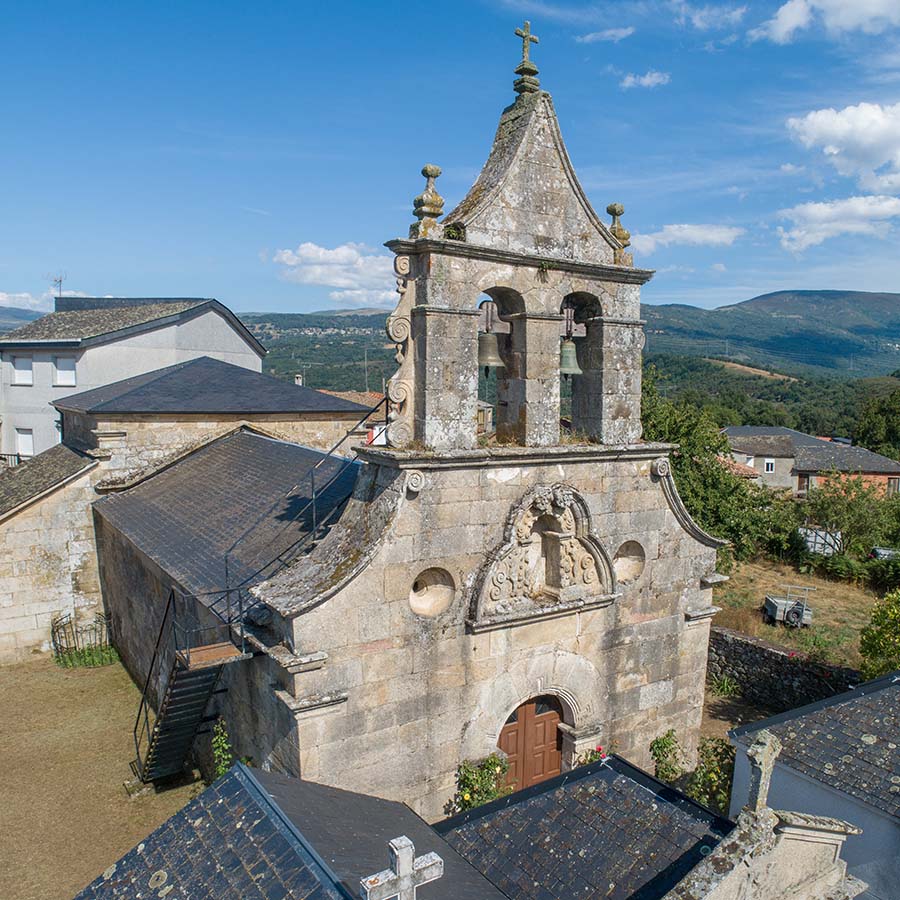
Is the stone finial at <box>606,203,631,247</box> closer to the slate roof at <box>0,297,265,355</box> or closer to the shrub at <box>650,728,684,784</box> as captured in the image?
the shrub at <box>650,728,684,784</box>

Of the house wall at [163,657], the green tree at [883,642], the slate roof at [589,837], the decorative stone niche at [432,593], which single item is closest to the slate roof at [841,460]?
the green tree at [883,642]

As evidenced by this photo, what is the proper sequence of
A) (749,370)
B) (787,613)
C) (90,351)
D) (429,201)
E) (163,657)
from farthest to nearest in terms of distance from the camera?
(749,370) < (90,351) < (787,613) < (163,657) < (429,201)

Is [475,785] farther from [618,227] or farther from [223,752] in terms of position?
[618,227]

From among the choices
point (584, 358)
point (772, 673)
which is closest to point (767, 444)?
point (772, 673)

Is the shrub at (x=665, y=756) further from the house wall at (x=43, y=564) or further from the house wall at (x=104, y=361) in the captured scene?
the house wall at (x=104, y=361)

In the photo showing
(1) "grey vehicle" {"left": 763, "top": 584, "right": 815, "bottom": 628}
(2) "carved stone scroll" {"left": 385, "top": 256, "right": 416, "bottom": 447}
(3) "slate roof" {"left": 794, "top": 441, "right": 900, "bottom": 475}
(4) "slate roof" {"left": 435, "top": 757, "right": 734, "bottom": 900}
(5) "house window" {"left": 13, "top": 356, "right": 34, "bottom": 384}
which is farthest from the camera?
(3) "slate roof" {"left": 794, "top": 441, "right": 900, "bottom": 475}

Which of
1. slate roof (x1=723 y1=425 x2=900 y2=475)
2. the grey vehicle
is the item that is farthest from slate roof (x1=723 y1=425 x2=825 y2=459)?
the grey vehicle

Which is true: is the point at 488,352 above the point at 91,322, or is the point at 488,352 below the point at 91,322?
below
